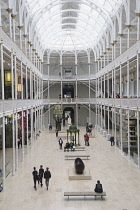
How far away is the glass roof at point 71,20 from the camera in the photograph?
29328 mm

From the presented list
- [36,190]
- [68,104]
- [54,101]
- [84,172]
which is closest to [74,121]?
[68,104]

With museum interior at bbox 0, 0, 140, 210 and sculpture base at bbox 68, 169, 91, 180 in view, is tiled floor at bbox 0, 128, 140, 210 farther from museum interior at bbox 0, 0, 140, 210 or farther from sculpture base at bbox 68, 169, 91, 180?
sculpture base at bbox 68, 169, 91, 180

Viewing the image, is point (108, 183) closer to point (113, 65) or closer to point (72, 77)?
point (113, 65)

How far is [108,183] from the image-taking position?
15570mm

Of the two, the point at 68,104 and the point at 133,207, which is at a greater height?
the point at 68,104

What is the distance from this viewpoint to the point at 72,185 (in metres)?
15.4

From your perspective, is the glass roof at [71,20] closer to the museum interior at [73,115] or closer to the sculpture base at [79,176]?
the museum interior at [73,115]

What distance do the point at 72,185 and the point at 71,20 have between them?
29959mm

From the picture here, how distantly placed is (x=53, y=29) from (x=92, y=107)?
15246 mm

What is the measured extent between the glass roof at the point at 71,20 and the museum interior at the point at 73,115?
12 cm

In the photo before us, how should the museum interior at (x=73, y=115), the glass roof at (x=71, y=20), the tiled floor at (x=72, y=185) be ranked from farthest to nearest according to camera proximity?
the glass roof at (x=71, y=20)
the museum interior at (x=73, y=115)
the tiled floor at (x=72, y=185)

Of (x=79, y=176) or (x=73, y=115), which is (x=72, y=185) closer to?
(x=79, y=176)

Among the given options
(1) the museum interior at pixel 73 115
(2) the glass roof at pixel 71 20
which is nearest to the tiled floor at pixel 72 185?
(1) the museum interior at pixel 73 115

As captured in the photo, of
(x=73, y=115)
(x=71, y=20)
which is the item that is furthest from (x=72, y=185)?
(x=73, y=115)
